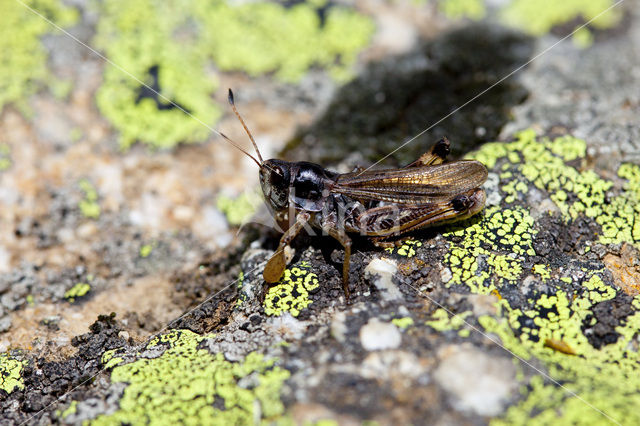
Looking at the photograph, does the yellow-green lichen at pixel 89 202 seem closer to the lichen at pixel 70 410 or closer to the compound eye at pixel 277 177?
the compound eye at pixel 277 177

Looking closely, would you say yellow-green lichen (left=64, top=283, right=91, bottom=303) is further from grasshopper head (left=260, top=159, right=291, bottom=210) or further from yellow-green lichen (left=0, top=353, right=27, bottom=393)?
grasshopper head (left=260, top=159, right=291, bottom=210)

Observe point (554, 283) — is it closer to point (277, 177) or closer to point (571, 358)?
point (571, 358)

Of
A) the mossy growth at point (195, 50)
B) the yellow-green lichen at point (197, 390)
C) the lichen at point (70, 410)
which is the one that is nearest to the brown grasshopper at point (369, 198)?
the yellow-green lichen at point (197, 390)

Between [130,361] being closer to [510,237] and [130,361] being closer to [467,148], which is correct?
[510,237]

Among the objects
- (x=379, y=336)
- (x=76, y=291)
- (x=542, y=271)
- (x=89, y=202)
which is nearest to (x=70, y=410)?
(x=76, y=291)

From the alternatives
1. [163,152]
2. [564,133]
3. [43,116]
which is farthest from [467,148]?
[43,116]
